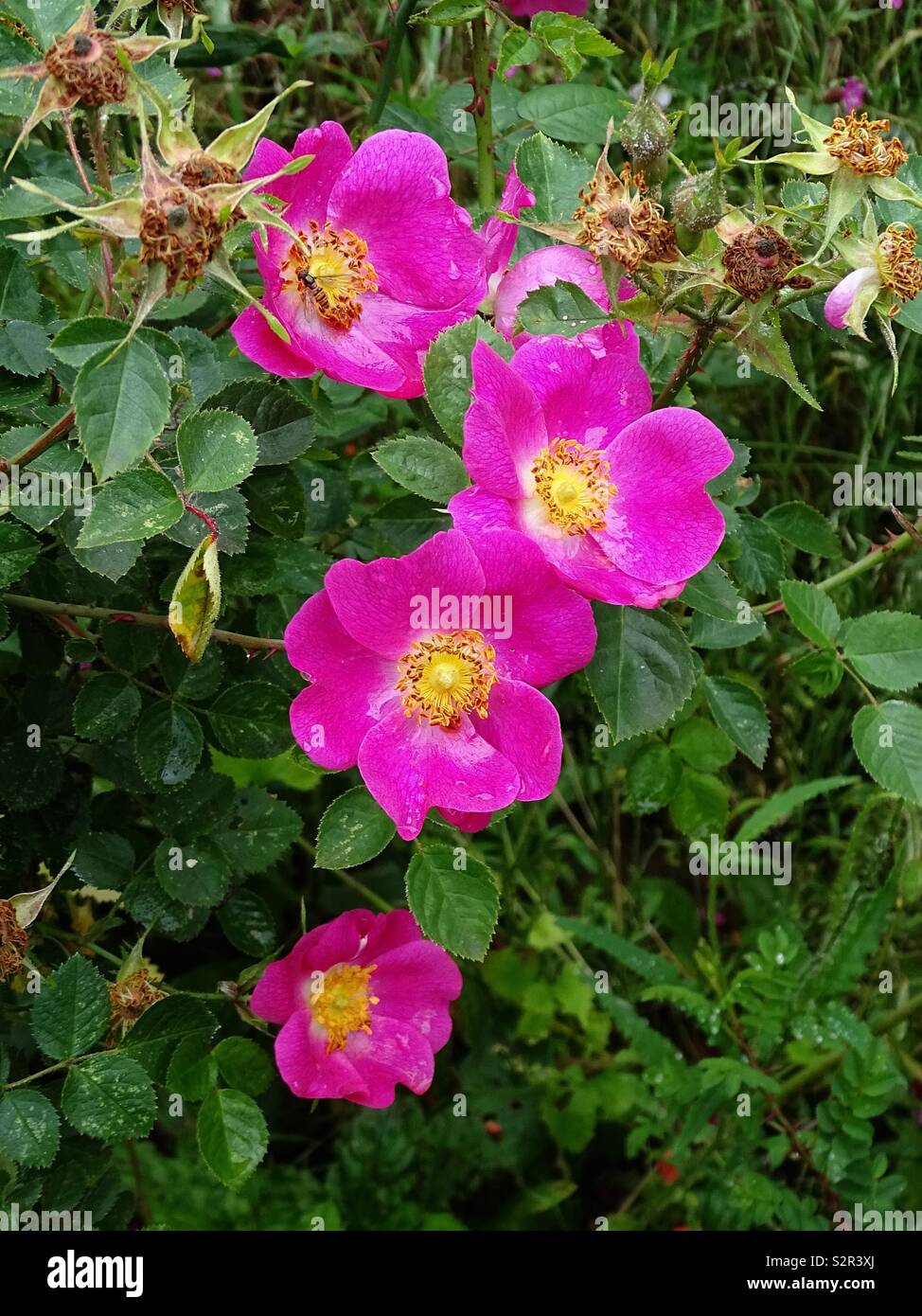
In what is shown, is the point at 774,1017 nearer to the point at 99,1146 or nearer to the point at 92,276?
the point at 99,1146

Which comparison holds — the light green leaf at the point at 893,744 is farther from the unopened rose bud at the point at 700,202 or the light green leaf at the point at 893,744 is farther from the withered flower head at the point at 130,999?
the withered flower head at the point at 130,999

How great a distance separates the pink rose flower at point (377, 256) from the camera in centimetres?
87

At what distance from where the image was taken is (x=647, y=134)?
794 mm

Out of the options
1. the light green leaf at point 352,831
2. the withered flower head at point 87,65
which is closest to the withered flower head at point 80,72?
the withered flower head at point 87,65

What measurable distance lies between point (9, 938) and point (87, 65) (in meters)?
0.58

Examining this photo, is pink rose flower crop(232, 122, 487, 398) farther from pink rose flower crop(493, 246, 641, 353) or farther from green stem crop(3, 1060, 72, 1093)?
green stem crop(3, 1060, 72, 1093)

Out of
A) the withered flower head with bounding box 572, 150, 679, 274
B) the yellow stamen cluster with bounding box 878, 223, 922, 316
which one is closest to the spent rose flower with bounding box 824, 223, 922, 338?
the yellow stamen cluster with bounding box 878, 223, 922, 316

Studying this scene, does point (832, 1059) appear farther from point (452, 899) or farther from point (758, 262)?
point (758, 262)

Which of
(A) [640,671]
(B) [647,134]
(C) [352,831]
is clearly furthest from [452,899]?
(B) [647,134]

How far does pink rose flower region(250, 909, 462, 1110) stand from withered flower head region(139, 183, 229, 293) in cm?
59

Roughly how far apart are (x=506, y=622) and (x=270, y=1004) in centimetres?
41
